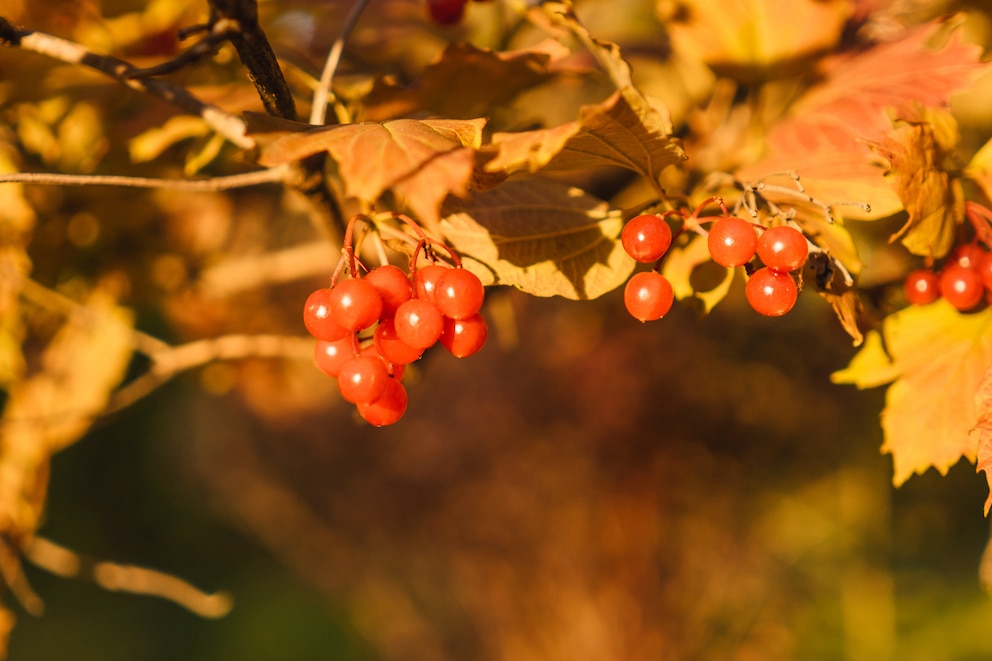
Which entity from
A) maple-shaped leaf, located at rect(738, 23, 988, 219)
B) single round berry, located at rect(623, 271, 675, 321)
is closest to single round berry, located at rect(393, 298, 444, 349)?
single round berry, located at rect(623, 271, 675, 321)

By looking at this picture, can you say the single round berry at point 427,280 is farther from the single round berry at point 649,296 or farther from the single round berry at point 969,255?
the single round berry at point 969,255

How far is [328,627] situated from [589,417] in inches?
81.8

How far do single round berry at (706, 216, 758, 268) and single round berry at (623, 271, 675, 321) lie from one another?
0.04 meters

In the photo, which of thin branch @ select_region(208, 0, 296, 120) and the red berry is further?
the red berry

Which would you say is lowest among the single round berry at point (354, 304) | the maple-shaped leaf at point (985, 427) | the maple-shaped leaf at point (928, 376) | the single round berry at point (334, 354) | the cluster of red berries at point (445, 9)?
the maple-shaped leaf at point (928, 376)

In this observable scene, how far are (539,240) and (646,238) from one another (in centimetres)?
7

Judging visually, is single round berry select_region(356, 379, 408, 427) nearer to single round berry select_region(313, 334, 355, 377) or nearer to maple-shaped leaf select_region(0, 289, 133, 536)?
single round berry select_region(313, 334, 355, 377)

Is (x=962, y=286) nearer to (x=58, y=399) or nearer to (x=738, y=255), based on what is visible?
(x=738, y=255)

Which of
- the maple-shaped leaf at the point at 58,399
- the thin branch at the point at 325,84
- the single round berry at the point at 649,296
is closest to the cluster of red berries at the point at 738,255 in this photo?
the single round berry at the point at 649,296

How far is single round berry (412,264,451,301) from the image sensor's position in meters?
0.40

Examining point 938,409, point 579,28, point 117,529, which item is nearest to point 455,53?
point 579,28

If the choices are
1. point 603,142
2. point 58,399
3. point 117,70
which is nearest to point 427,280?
point 603,142

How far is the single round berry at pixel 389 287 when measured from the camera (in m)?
0.40

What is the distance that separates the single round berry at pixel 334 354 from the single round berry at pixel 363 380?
0.13 feet
